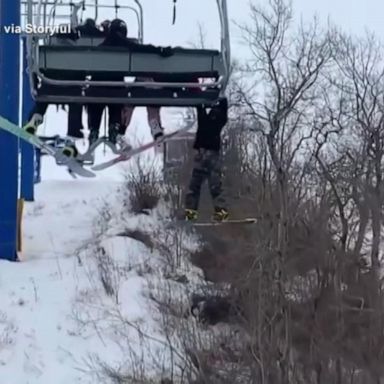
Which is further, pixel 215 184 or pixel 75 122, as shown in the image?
pixel 215 184

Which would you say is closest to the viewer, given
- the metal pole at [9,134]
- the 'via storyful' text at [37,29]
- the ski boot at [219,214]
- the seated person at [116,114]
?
the 'via storyful' text at [37,29]

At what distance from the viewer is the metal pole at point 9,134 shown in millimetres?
6445

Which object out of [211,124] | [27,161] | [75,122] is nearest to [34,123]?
[75,122]

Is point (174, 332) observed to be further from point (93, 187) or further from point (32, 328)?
point (93, 187)

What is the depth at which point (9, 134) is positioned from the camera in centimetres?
646

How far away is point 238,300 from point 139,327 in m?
0.79

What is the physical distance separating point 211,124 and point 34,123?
2.99 ft

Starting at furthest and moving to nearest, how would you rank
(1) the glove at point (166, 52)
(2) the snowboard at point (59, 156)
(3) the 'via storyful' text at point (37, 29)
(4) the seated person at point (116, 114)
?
(4) the seated person at point (116, 114)
(2) the snowboard at point (59, 156)
(1) the glove at point (166, 52)
(3) the 'via storyful' text at point (37, 29)

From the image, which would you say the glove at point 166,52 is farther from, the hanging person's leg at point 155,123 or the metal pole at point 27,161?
the metal pole at point 27,161

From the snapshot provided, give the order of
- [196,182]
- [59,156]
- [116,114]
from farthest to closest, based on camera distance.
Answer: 1. [196,182]
2. [116,114]
3. [59,156]

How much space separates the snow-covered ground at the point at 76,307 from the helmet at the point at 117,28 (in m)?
1.62

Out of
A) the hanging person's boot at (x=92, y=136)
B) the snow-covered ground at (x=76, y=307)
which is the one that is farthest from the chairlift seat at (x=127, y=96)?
the snow-covered ground at (x=76, y=307)

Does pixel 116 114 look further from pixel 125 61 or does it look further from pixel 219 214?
pixel 219 214

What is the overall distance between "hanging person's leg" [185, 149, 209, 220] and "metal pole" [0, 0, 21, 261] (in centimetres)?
126
